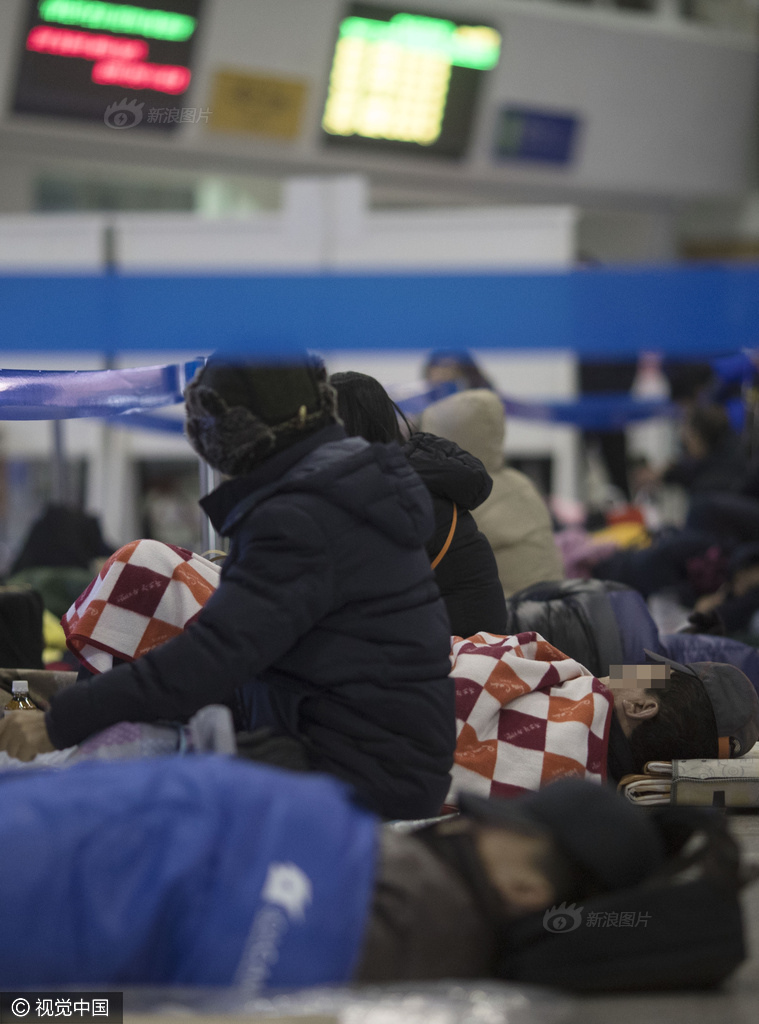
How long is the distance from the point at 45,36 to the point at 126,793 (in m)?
6.18

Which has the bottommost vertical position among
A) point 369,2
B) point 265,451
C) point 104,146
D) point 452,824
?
point 452,824

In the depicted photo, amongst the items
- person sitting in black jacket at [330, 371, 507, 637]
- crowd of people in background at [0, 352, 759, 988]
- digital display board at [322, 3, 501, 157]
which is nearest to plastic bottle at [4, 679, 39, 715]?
crowd of people in background at [0, 352, 759, 988]

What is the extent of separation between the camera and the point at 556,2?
811 cm

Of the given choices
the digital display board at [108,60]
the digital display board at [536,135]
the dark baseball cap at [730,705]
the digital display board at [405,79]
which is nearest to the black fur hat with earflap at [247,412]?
the dark baseball cap at [730,705]

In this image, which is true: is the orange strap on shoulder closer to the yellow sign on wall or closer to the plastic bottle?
the plastic bottle

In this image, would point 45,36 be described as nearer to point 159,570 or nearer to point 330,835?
point 159,570

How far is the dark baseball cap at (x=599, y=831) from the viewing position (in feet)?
4.08

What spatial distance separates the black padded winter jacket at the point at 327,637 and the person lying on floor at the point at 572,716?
266 mm

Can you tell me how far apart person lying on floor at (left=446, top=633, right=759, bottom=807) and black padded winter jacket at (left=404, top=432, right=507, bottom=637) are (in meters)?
0.21

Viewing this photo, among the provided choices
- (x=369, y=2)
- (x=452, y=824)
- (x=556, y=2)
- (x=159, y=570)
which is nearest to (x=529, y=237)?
(x=369, y=2)

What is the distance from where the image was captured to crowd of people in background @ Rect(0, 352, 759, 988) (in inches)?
45.6

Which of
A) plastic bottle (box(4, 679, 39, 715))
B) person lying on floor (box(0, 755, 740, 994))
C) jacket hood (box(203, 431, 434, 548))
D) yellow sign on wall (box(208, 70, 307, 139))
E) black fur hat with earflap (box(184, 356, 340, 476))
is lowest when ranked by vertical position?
plastic bottle (box(4, 679, 39, 715))

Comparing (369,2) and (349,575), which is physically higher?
(369,2)

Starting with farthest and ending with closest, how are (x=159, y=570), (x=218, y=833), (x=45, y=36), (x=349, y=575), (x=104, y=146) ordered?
(x=104, y=146), (x=45, y=36), (x=159, y=570), (x=349, y=575), (x=218, y=833)
